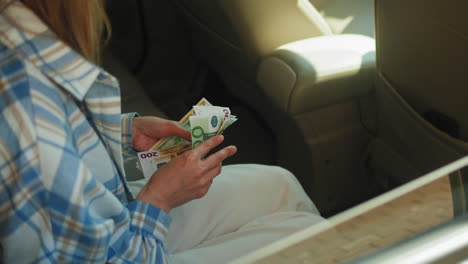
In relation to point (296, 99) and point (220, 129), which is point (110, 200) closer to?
point (220, 129)

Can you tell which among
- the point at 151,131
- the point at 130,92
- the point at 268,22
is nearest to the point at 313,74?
the point at 268,22

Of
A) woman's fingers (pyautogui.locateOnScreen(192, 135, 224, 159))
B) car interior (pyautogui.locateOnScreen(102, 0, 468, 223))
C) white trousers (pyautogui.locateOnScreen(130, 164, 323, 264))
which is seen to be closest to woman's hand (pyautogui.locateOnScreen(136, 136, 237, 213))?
woman's fingers (pyautogui.locateOnScreen(192, 135, 224, 159))

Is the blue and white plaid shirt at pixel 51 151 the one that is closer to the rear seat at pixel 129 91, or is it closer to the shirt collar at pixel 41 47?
the shirt collar at pixel 41 47

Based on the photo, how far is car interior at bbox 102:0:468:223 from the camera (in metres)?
1.30

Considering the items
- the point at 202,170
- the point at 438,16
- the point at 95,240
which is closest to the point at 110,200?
the point at 95,240

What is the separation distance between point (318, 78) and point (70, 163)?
2.90ft

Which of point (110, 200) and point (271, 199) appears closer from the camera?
point (110, 200)

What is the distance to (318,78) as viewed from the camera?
1570mm

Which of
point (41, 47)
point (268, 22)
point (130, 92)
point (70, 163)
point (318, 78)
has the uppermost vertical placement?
point (41, 47)

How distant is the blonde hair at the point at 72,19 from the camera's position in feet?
2.88

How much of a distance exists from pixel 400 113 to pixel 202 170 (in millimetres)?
599

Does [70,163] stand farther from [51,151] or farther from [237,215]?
[237,215]

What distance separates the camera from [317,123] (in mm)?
1682

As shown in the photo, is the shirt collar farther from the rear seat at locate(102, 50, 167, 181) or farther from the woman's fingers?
the rear seat at locate(102, 50, 167, 181)
